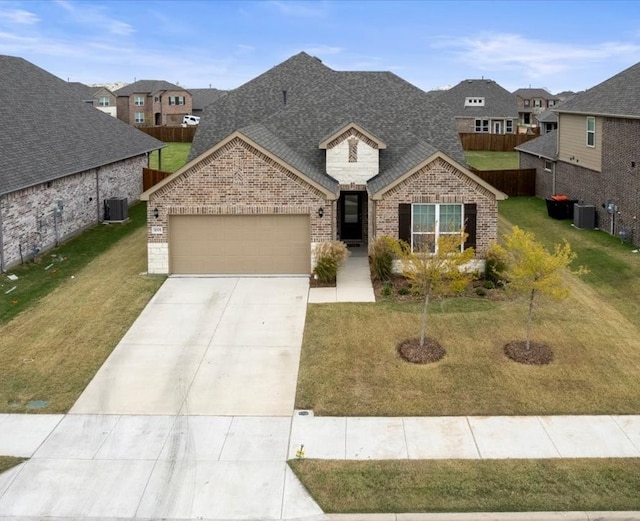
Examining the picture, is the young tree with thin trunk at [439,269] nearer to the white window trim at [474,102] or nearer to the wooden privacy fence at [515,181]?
the wooden privacy fence at [515,181]

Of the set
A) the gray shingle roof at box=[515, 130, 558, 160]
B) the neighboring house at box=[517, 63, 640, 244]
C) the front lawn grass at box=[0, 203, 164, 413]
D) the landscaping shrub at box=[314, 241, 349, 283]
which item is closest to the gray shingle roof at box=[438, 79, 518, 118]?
the gray shingle roof at box=[515, 130, 558, 160]

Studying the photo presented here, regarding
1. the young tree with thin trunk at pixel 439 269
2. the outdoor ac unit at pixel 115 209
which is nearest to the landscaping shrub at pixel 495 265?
the young tree with thin trunk at pixel 439 269

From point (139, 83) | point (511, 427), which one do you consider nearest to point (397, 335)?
point (511, 427)

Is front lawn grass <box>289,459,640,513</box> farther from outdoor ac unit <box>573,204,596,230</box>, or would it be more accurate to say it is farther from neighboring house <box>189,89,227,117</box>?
neighboring house <box>189,89,227,117</box>

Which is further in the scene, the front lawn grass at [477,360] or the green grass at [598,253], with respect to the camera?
the green grass at [598,253]

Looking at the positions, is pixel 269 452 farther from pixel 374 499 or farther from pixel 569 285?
pixel 569 285

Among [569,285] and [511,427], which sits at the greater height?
[569,285]
